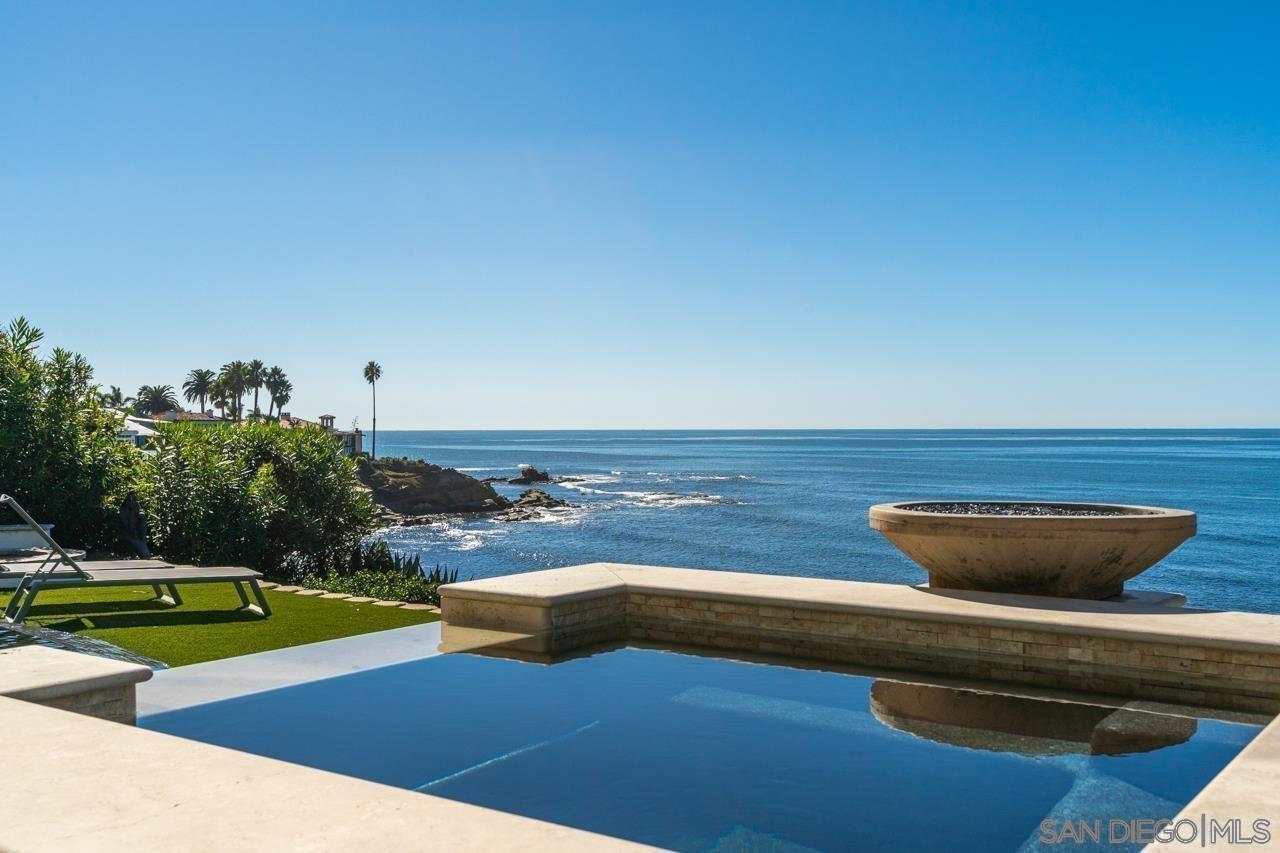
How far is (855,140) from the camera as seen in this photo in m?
26.4

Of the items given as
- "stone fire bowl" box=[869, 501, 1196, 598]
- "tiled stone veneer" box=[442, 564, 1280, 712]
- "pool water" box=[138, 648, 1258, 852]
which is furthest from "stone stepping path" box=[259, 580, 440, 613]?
"stone fire bowl" box=[869, 501, 1196, 598]

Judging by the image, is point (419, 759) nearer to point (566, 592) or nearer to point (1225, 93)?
point (566, 592)

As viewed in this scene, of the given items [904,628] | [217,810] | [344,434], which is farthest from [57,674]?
[344,434]

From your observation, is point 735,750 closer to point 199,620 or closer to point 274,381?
point 199,620

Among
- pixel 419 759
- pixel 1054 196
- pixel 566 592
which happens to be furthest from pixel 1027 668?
pixel 1054 196

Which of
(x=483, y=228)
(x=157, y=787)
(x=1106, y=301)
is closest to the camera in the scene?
(x=157, y=787)

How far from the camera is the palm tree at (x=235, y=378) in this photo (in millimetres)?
93000

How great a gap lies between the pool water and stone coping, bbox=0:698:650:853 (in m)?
1.25

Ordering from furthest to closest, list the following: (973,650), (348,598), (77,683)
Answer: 1. (348,598)
2. (973,650)
3. (77,683)

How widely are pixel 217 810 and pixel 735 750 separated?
128 inches

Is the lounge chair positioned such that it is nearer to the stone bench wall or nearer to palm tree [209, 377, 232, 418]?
the stone bench wall

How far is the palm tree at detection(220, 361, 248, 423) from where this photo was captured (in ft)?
305

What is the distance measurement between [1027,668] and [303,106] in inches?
721

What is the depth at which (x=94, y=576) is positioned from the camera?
9.23m
